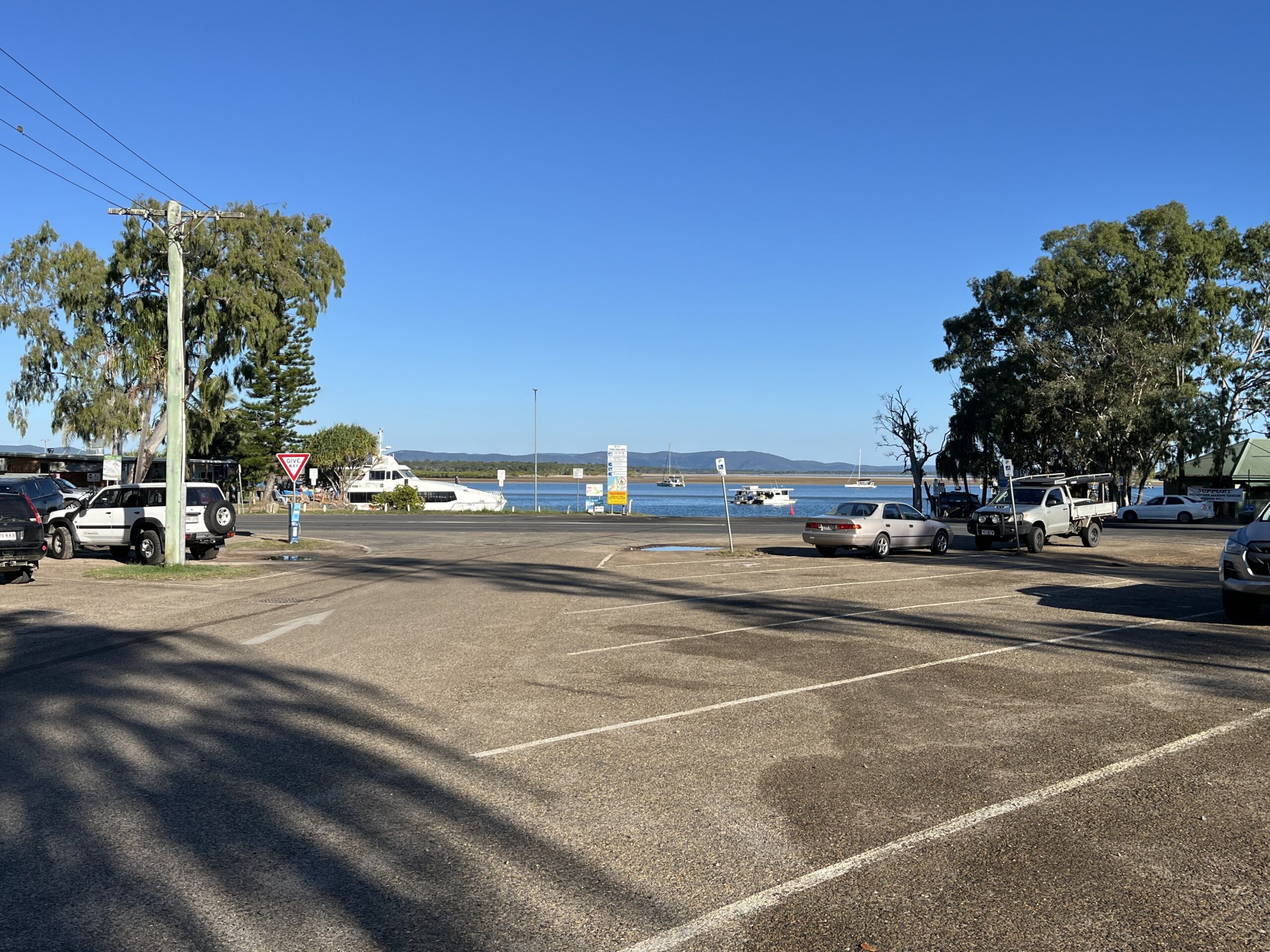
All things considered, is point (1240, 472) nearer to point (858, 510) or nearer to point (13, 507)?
point (858, 510)

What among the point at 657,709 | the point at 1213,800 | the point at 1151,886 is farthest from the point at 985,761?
the point at 657,709

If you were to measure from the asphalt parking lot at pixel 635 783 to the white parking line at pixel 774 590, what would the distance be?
5.31 ft

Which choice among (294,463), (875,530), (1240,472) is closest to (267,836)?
(875,530)

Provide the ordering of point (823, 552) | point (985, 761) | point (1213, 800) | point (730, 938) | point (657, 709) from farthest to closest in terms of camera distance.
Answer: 1. point (823, 552)
2. point (657, 709)
3. point (985, 761)
4. point (1213, 800)
5. point (730, 938)

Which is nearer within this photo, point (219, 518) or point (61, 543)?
point (219, 518)

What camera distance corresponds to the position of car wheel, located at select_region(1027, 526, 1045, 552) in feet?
96.2

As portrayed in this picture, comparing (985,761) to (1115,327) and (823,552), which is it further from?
(1115,327)

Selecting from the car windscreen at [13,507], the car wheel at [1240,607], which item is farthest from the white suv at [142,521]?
the car wheel at [1240,607]

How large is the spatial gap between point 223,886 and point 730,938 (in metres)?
2.37

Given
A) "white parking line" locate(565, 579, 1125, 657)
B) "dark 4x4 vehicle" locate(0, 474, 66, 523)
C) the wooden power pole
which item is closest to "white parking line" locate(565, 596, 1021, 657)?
"white parking line" locate(565, 579, 1125, 657)

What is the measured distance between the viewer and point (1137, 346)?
2104 inches

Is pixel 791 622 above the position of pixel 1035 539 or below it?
below

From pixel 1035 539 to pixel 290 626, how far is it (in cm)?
2220

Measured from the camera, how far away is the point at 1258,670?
10352 millimetres
